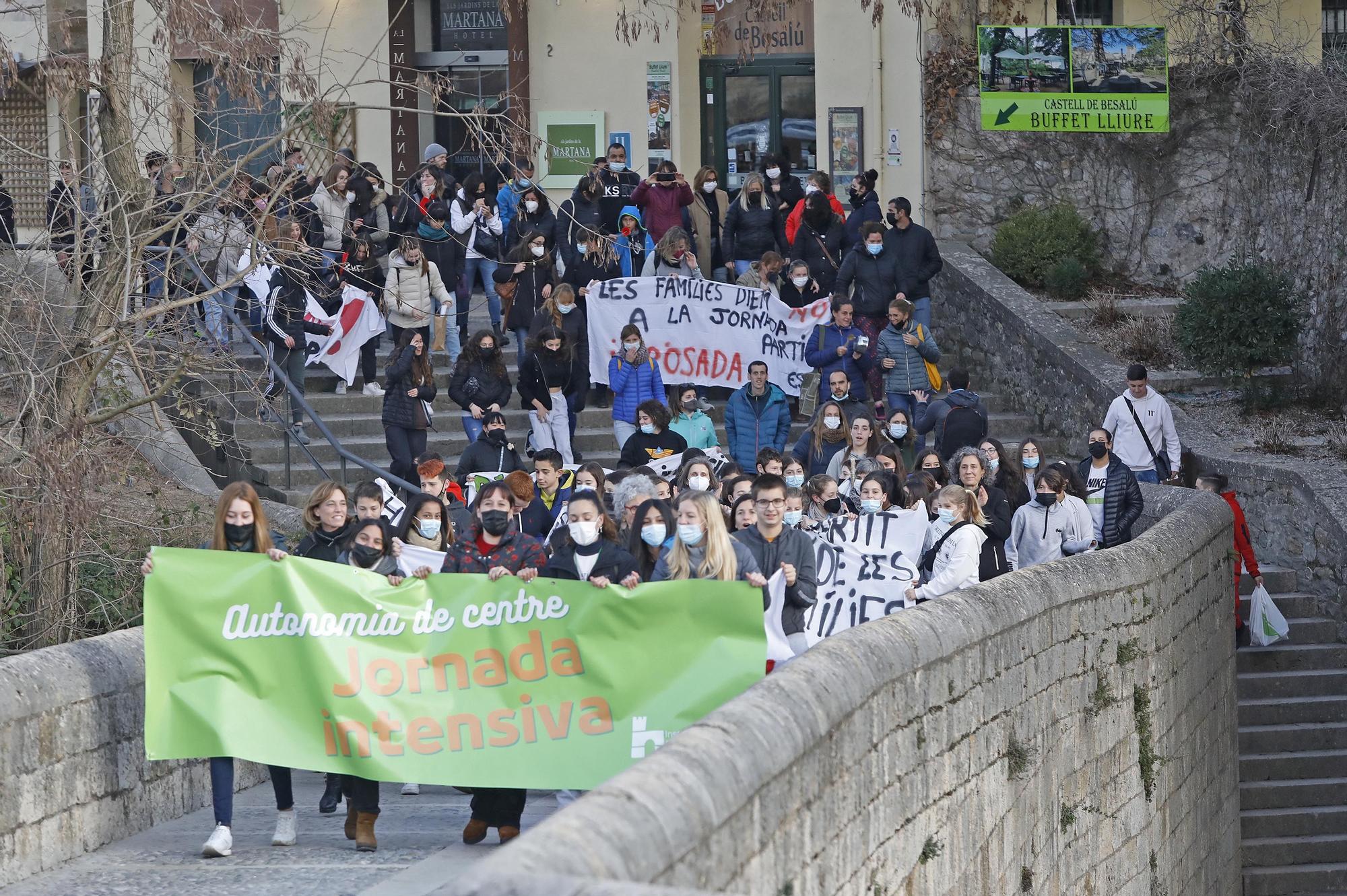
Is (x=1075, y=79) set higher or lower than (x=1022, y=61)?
lower

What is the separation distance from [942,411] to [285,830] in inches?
348

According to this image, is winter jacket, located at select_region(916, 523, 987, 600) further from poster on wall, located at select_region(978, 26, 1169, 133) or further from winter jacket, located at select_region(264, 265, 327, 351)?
poster on wall, located at select_region(978, 26, 1169, 133)

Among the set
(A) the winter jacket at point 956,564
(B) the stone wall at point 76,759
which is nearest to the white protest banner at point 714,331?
(A) the winter jacket at point 956,564

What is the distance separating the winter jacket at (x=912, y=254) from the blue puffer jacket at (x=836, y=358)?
4.50 feet

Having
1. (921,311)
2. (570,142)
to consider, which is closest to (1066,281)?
(921,311)

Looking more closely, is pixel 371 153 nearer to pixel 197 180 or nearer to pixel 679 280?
pixel 679 280

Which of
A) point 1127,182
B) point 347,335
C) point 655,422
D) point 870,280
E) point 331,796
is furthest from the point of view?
point 1127,182

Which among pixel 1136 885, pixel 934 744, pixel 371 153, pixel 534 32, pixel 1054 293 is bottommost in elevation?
pixel 1136 885

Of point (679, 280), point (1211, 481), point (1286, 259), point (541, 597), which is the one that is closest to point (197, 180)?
point (541, 597)

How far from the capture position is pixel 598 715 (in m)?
8.59

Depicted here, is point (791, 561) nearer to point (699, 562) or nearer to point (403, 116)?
point (699, 562)

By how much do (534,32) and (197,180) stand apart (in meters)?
13.6

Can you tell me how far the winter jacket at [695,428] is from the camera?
16.0m

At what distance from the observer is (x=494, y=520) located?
9.28 m
